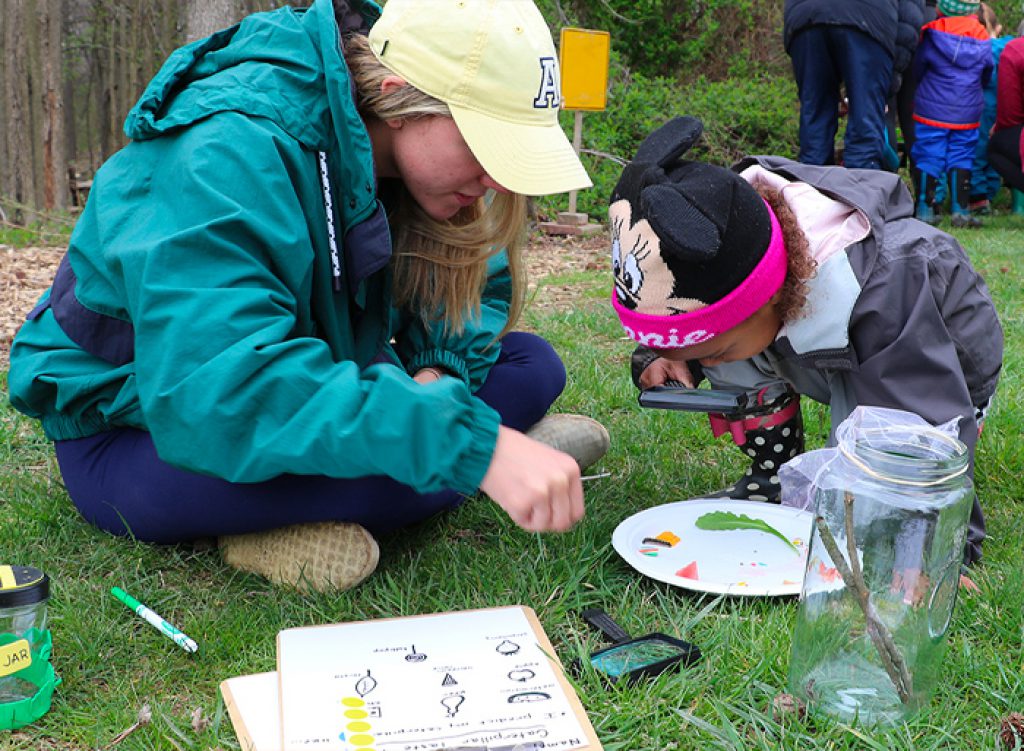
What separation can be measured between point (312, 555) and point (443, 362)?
25.5 inches

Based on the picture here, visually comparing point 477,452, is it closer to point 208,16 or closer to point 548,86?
point 548,86

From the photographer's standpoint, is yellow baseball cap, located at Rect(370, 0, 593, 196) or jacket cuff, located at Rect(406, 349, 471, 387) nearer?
yellow baseball cap, located at Rect(370, 0, 593, 196)

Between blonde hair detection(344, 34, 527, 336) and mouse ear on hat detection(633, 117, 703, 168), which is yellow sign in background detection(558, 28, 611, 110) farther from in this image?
mouse ear on hat detection(633, 117, 703, 168)

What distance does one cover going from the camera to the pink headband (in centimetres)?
192

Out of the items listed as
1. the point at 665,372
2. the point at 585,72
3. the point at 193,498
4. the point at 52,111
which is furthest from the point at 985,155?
the point at 193,498

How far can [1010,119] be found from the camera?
7637mm

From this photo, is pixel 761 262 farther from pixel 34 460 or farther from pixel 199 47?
pixel 34 460

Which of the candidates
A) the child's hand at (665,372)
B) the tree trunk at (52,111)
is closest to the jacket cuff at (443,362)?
the child's hand at (665,372)

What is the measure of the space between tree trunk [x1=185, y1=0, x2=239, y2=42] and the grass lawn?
138 inches

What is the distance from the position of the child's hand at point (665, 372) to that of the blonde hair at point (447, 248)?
460mm

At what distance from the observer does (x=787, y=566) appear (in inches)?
77.8

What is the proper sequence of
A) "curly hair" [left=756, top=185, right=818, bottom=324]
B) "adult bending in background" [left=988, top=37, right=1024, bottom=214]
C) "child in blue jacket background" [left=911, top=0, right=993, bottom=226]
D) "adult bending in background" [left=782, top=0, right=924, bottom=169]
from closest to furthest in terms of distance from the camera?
"curly hair" [left=756, top=185, right=818, bottom=324], "adult bending in background" [left=782, top=0, right=924, bottom=169], "adult bending in background" [left=988, top=37, right=1024, bottom=214], "child in blue jacket background" [left=911, top=0, right=993, bottom=226]

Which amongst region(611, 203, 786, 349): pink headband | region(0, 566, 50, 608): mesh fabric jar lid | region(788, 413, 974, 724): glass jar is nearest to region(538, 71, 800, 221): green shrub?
region(611, 203, 786, 349): pink headband

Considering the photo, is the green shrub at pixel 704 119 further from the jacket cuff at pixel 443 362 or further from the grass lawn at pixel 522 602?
the grass lawn at pixel 522 602
